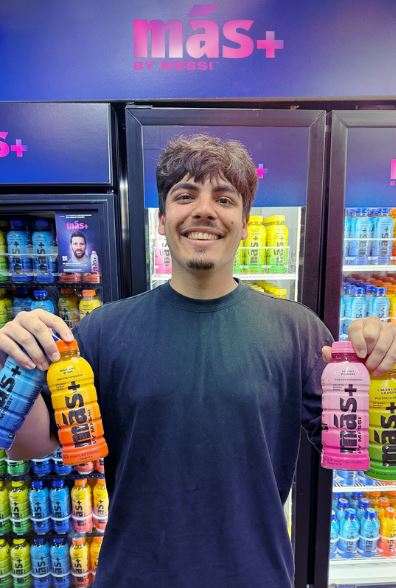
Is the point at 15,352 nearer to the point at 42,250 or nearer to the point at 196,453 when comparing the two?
the point at 196,453

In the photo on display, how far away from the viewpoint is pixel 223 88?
1850 millimetres

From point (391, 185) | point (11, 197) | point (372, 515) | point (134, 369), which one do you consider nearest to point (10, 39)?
point (11, 197)

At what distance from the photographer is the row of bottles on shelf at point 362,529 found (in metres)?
2.13

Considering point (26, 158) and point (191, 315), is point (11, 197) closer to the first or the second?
point (26, 158)

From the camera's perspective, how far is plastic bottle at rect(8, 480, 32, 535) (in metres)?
2.11

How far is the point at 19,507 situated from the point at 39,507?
0.38 ft

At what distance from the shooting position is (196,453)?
3.46ft

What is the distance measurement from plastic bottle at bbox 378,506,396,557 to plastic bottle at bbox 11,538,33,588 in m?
2.02

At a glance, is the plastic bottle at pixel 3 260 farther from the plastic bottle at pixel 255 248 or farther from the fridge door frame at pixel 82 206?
the plastic bottle at pixel 255 248

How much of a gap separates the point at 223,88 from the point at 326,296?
3.71 ft

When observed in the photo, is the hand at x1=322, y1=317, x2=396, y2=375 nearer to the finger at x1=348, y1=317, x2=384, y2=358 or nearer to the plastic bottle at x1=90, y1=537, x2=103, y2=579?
the finger at x1=348, y1=317, x2=384, y2=358

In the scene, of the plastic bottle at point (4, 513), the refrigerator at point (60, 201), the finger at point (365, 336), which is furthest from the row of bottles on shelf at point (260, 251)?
the plastic bottle at point (4, 513)

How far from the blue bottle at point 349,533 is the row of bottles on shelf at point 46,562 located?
4.57 feet

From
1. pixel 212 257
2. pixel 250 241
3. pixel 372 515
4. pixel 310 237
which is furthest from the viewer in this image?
pixel 372 515
